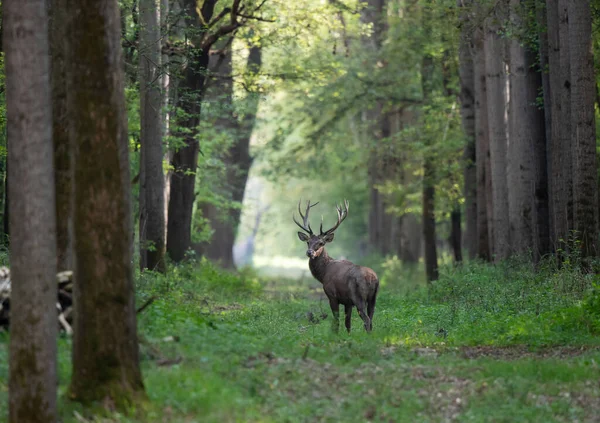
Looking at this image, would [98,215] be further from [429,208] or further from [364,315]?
[429,208]

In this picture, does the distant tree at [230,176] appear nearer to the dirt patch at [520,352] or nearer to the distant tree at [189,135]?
the distant tree at [189,135]

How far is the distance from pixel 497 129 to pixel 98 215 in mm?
18176

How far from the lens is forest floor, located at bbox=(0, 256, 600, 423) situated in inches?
368

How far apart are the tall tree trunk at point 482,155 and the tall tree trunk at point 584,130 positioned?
946 centimetres

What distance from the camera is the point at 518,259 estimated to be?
2095 centimetres

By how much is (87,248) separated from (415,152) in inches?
943

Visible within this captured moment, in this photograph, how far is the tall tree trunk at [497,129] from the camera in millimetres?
25078

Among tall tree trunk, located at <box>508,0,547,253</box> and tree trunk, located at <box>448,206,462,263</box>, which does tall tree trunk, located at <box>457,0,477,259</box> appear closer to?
tree trunk, located at <box>448,206,462,263</box>

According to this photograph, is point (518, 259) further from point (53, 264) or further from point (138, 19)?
point (53, 264)

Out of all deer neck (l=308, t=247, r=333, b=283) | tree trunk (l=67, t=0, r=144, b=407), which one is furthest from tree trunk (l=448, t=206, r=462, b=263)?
tree trunk (l=67, t=0, r=144, b=407)

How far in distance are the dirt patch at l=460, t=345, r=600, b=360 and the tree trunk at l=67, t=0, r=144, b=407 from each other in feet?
17.1

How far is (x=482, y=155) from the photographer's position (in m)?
28.3

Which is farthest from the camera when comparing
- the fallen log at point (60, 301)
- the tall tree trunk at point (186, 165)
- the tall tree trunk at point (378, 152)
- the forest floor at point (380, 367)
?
the tall tree trunk at point (378, 152)

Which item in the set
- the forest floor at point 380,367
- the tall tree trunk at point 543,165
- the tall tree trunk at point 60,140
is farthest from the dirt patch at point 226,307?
the tall tree trunk at point 60,140
